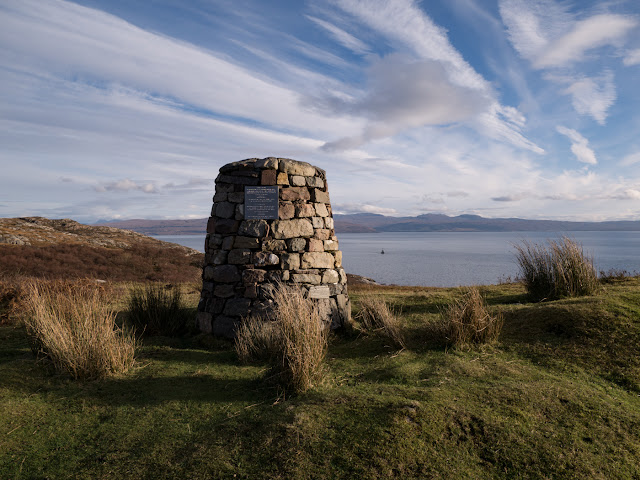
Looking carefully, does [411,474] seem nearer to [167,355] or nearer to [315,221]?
[167,355]

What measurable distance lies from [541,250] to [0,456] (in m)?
10.2

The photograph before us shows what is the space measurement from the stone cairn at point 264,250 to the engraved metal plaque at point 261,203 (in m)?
0.08

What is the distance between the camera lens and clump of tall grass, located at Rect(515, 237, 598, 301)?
855 centimetres

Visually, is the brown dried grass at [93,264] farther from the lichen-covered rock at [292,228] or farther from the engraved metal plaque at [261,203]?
the lichen-covered rock at [292,228]

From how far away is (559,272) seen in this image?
Answer: 28.3ft

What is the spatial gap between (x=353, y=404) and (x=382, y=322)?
127 inches

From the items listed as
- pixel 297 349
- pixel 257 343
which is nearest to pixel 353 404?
pixel 297 349

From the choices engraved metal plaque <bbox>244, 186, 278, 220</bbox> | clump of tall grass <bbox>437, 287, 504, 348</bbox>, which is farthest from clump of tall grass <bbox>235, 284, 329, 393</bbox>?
clump of tall grass <bbox>437, 287, 504, 348</bbox>

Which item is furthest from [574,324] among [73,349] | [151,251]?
[151,251]

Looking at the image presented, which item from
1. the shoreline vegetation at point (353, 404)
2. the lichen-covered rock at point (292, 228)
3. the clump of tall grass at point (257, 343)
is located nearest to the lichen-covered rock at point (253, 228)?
the lichen-covered rock at point (292, 228)

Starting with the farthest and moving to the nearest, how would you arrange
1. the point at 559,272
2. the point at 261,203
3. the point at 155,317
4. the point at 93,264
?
1. the point at 93,264
2. the point at 559,272
3. the point at 155,317
4. the point at 261,203

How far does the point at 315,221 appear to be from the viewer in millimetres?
7574

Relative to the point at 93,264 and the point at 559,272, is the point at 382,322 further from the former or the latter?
the point at 93,264

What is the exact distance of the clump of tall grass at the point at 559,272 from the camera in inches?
336
